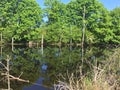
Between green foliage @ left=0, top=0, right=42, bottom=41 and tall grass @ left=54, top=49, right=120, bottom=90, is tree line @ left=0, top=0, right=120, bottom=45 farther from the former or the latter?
tall grass @ left=54, top=49, right=120, bottom=90

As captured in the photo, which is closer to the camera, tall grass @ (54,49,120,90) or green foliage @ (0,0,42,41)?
tall grass @ (54,49,120,90)

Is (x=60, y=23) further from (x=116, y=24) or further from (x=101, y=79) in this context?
(x=101, y=79)

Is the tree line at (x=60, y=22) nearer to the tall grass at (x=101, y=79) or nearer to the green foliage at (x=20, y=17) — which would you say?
the green foliage at (x=20, y=17)

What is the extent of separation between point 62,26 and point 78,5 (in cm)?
634

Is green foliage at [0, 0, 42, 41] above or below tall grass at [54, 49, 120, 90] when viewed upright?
above

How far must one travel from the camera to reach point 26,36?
6894 centimetres

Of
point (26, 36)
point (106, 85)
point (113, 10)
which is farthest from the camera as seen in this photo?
point (113, 10)

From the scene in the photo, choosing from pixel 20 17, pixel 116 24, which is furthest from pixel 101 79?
pixel 116 24

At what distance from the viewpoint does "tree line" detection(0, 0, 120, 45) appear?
229 ft

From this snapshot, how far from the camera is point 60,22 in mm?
71250

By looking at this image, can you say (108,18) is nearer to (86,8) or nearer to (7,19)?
(86,8)

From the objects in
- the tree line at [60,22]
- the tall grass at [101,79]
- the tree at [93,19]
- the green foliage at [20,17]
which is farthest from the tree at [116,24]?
the tall grass at [101,79]

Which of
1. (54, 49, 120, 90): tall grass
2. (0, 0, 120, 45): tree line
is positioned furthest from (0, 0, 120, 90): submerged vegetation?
(54, 49, 120, 90): tall grass

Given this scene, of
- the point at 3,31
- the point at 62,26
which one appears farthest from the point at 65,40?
the point at 3,31
